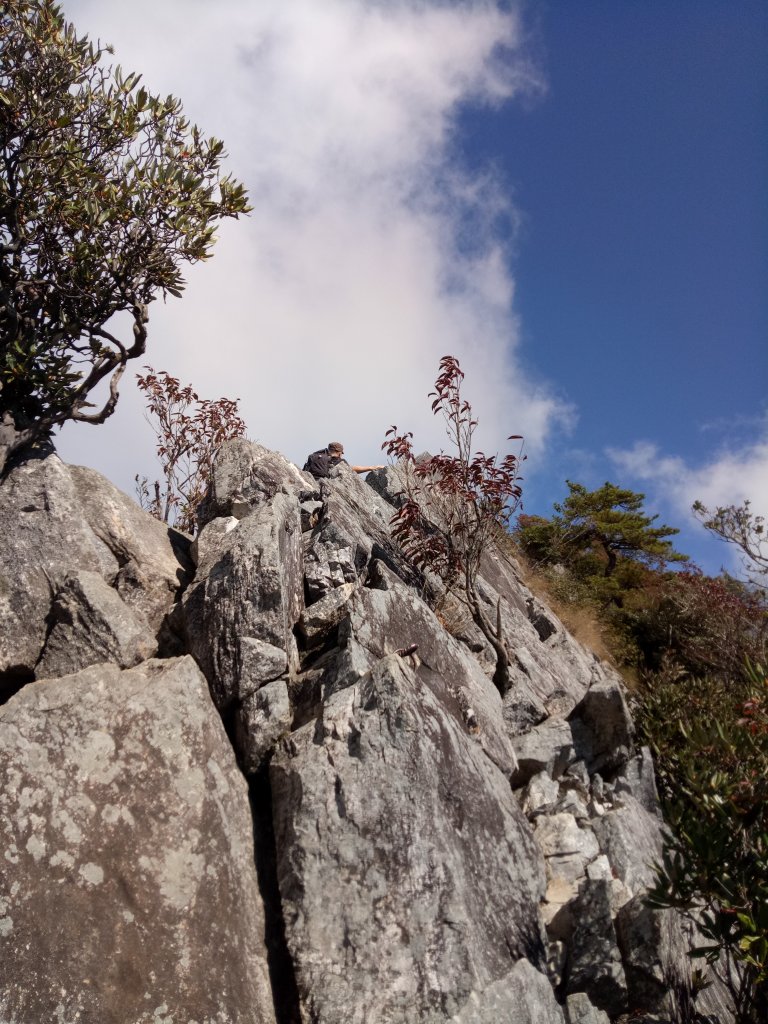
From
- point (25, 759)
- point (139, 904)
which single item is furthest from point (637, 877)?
point (25, 759)

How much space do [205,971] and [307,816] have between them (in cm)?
161

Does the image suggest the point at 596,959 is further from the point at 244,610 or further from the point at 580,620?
the point at 580,620

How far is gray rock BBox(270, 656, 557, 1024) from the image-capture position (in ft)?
22.5

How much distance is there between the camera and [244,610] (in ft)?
31.3

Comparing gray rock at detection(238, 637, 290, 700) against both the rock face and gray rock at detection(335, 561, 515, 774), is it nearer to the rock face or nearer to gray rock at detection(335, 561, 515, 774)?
the rock face

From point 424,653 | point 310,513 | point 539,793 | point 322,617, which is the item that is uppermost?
point 310,513

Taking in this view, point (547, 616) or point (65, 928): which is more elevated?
point (547, 616)

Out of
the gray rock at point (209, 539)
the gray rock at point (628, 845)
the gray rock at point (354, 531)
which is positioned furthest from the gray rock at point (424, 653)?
the gray rock at point (209, 539)

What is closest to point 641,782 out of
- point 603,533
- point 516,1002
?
point 516,1002

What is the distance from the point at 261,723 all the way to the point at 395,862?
2211 millimetres

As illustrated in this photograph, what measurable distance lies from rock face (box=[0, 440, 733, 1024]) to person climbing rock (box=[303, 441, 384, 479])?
14.1 feet

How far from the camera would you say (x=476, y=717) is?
10.0 meters

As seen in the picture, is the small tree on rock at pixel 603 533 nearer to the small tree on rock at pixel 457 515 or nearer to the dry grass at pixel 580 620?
the dry grass at pixel 580 620

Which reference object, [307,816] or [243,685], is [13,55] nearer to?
[243,685]
